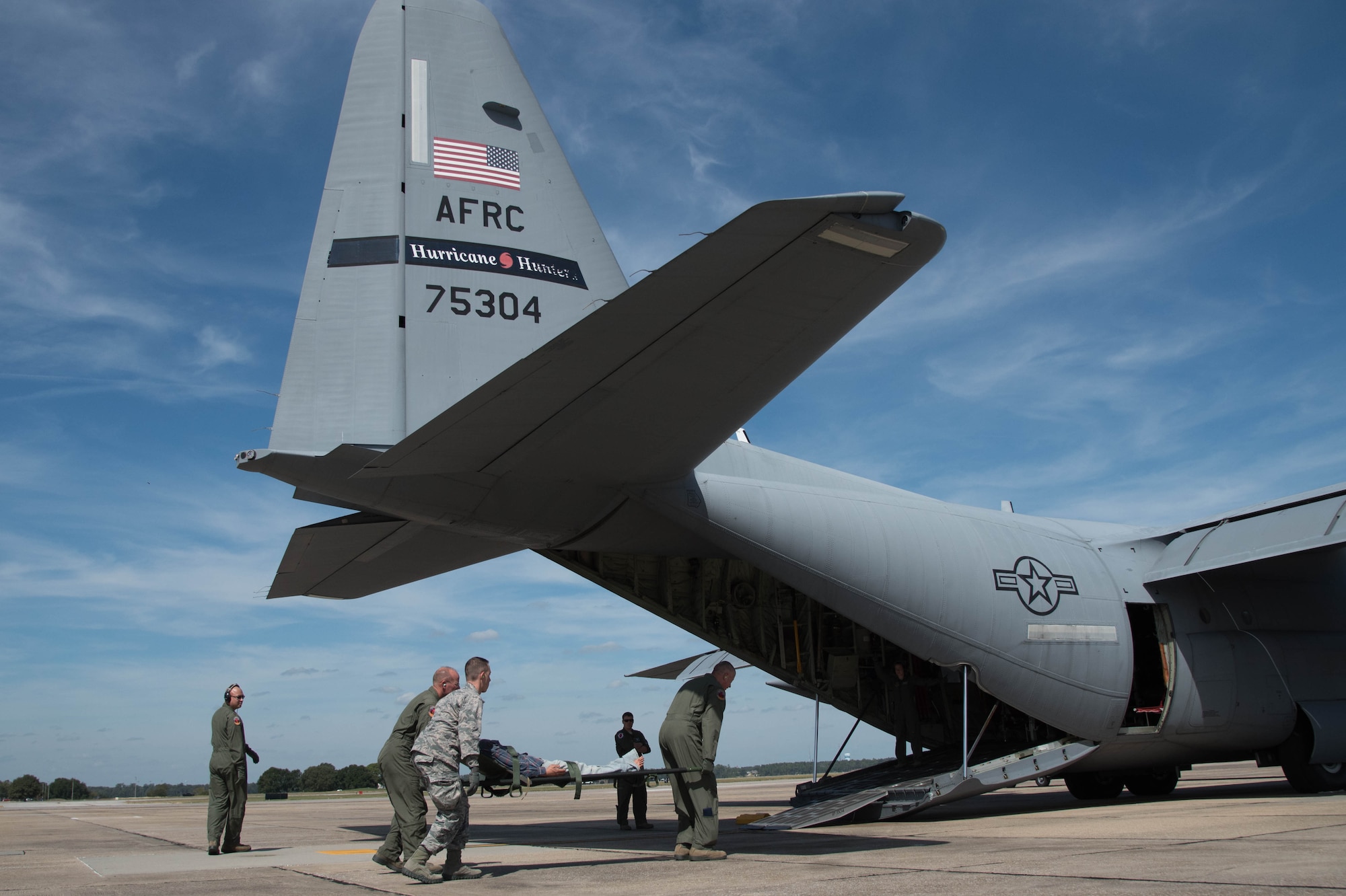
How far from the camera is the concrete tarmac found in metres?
5.25

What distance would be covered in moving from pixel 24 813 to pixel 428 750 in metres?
22.5

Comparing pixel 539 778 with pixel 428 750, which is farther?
pixel 539 778

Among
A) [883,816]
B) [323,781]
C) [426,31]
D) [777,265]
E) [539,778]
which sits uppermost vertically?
[426,31]

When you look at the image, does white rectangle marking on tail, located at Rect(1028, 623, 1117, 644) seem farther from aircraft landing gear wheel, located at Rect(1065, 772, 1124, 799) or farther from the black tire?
the black tire

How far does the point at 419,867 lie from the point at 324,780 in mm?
47232

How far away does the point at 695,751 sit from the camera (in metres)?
7.22

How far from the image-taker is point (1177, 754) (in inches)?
477

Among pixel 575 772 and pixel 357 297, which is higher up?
pixel 357 297

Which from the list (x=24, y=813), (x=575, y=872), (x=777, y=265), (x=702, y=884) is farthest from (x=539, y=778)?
(x=24, y=813)

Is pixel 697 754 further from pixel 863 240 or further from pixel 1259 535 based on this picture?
pixel 1259 535

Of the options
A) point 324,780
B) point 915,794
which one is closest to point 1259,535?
point 915,794

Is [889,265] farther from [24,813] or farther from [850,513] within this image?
[24,813]

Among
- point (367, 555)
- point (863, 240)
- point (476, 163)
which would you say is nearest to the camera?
point (863, 240)

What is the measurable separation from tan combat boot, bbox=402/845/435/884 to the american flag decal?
17.6 feet
